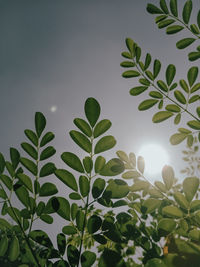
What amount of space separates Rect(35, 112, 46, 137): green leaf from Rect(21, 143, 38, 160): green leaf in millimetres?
87

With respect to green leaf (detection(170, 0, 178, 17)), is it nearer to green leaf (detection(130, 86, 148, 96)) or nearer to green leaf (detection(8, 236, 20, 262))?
green leaf (detection(130, 86, 148, 96))

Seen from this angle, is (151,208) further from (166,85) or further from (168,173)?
(166,85)

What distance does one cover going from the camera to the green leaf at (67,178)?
1157 mm

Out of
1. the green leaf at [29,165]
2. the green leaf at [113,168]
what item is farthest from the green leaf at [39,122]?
the green leaf at [113,168]

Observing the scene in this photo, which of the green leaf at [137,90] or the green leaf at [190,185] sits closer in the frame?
the green leaf at [190,185]

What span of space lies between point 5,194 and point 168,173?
2.77 ft

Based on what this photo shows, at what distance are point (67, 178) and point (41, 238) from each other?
33cm

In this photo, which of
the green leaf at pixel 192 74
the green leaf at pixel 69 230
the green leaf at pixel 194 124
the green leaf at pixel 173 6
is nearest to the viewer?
the green leaf at pixel 69 230

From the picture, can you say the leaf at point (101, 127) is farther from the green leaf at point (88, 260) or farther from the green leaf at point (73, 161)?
the green leaf at point (88, 260)

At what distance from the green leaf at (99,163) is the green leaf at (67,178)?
13 centimetres

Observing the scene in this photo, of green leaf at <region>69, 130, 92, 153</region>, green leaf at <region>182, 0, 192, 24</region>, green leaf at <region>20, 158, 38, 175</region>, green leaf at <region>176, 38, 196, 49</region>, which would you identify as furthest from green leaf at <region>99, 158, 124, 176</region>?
green leaf at <region>182, 0, 192, 24</region>

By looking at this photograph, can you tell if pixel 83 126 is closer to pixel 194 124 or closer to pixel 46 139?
pixel 46 139

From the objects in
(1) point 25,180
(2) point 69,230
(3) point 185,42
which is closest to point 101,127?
(1) point 25,180

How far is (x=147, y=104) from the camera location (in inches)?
80.9
